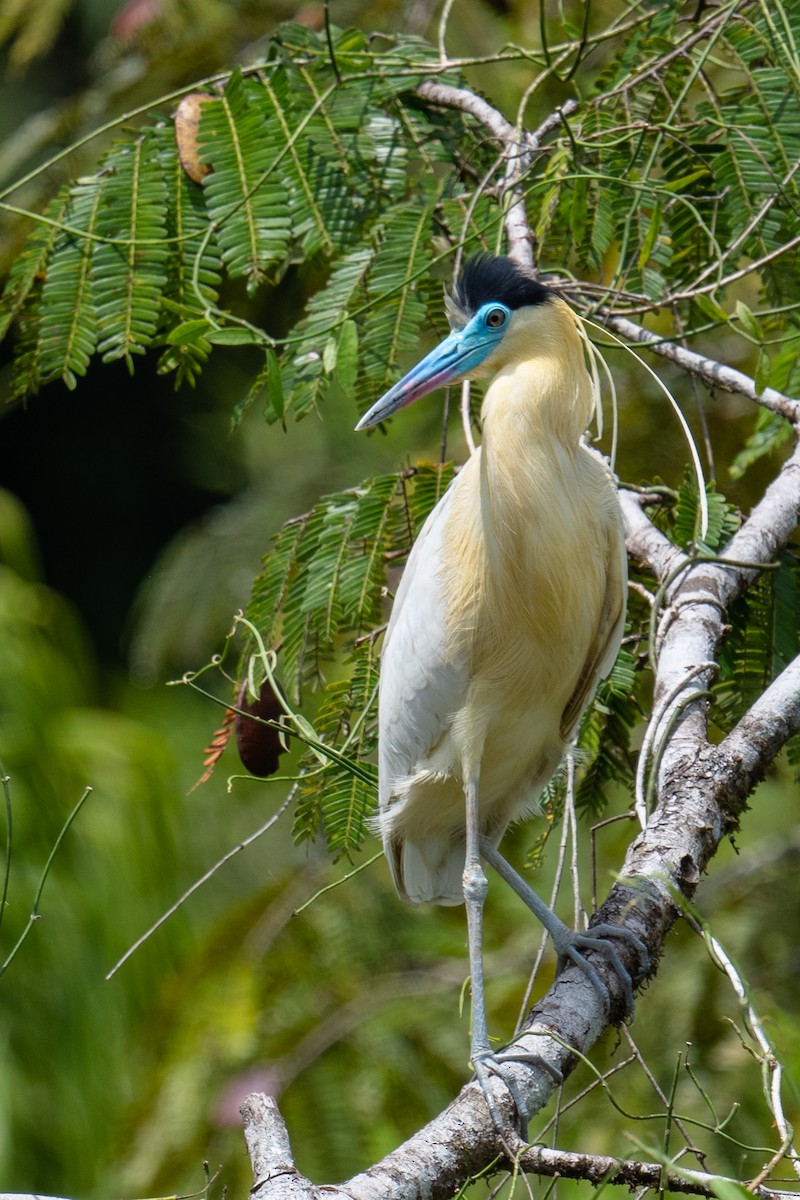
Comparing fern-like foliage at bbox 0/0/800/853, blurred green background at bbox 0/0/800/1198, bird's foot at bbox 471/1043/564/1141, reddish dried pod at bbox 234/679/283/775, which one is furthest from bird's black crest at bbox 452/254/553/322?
bird's foot at bbox 471/1043/564/1141

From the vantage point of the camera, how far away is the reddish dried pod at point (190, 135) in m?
2.28

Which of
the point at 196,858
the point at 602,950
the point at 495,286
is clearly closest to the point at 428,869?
the point at 602,950

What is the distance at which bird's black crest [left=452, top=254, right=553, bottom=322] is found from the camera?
1945mm

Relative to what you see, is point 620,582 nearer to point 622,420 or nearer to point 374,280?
point 374,280

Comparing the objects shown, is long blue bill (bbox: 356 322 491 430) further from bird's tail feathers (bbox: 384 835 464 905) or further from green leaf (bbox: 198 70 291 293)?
bird's tail feathers (bbox: 384 835 464 905)

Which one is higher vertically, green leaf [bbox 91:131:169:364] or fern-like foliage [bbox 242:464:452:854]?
green leaf [bbox 91:131:169:364]

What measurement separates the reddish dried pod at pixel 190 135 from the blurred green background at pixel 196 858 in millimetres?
828

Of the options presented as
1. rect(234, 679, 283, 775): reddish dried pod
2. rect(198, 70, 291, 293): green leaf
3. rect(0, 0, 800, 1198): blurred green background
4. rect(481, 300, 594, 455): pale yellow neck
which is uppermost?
rect(198, 70, 291, 293): green leaf

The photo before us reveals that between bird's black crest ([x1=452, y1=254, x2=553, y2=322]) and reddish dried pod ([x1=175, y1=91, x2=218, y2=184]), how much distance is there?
59 centimetres

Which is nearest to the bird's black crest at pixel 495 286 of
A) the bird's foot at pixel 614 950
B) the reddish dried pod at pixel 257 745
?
the reddish dried pod at pixel 257 745

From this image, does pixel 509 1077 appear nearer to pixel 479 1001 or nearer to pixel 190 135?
Result: pixel 479 1001

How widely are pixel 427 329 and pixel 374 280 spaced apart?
18cm

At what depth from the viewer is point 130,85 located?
3.46 meters

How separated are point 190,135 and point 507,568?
40.8 inches
